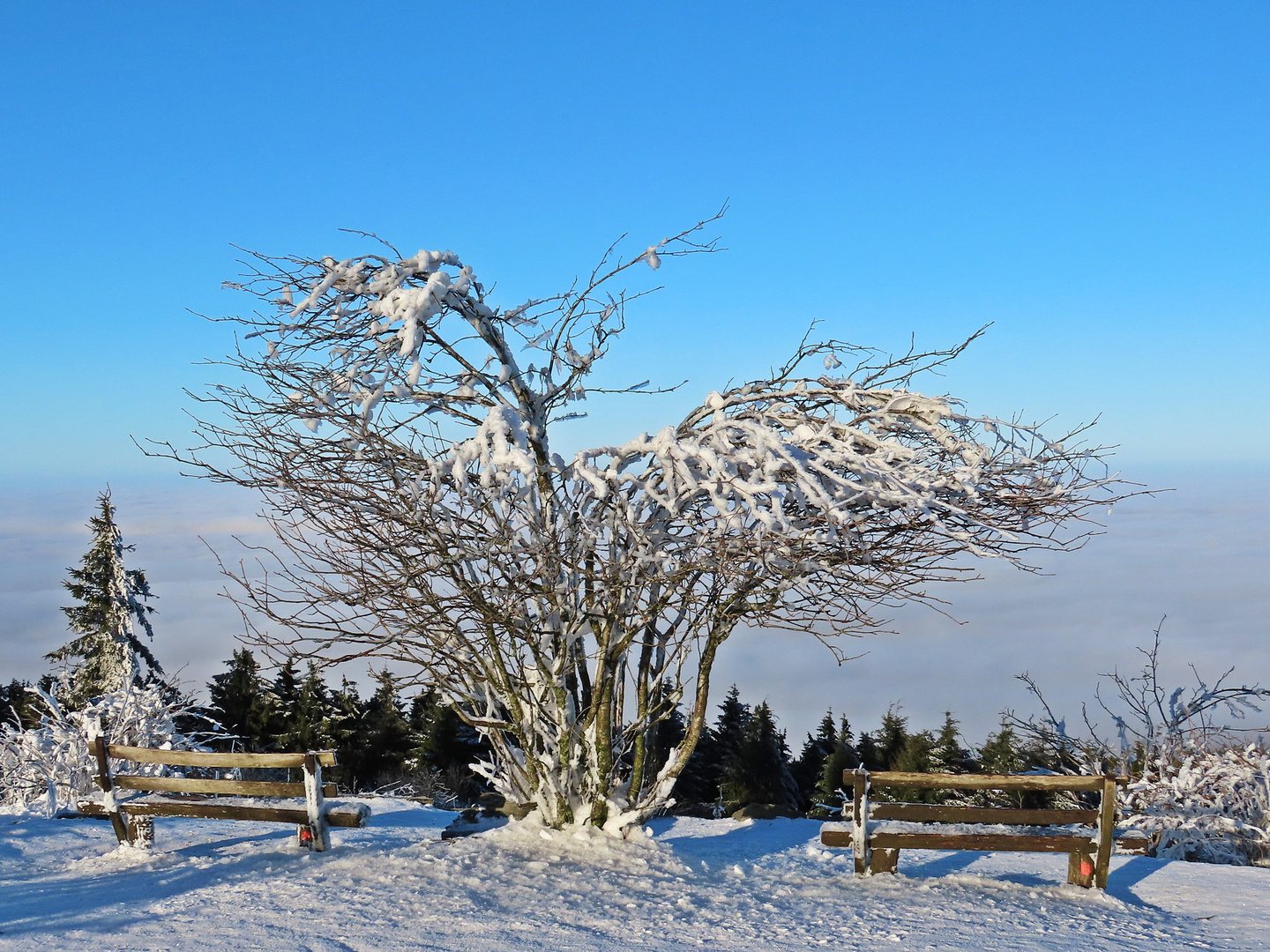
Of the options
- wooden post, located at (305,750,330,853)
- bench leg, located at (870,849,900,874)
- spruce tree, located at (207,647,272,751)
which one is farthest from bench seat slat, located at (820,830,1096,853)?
spruce tree, located at (207,647,272,751)

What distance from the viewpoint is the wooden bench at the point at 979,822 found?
7.50 metres

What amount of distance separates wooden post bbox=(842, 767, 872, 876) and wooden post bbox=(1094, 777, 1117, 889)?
177 cm

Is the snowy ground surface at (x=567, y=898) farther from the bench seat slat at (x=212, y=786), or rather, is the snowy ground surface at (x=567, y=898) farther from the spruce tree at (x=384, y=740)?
the spruce tree at (x=384, y=740)

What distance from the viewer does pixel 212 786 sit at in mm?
8281

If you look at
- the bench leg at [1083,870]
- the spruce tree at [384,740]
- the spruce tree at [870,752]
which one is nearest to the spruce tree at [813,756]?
the spruce tree at [870,752]

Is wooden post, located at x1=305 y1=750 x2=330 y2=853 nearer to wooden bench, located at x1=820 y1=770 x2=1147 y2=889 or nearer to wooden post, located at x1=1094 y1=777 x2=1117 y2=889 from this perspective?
wooden bench, located at x1=820 y1=770 x2=1147 y2=889

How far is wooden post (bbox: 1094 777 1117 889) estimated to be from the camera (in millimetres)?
7613

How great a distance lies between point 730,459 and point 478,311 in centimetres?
245

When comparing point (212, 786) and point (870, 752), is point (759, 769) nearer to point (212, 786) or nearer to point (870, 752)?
point (870, 752)

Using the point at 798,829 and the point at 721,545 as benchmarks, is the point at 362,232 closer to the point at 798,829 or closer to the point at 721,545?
the point at 721,545

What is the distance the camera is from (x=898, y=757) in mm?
31672

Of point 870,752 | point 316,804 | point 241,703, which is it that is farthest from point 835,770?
point 316,804

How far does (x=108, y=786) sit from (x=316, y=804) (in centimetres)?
179

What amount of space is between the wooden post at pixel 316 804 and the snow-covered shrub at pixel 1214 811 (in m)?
8.26
